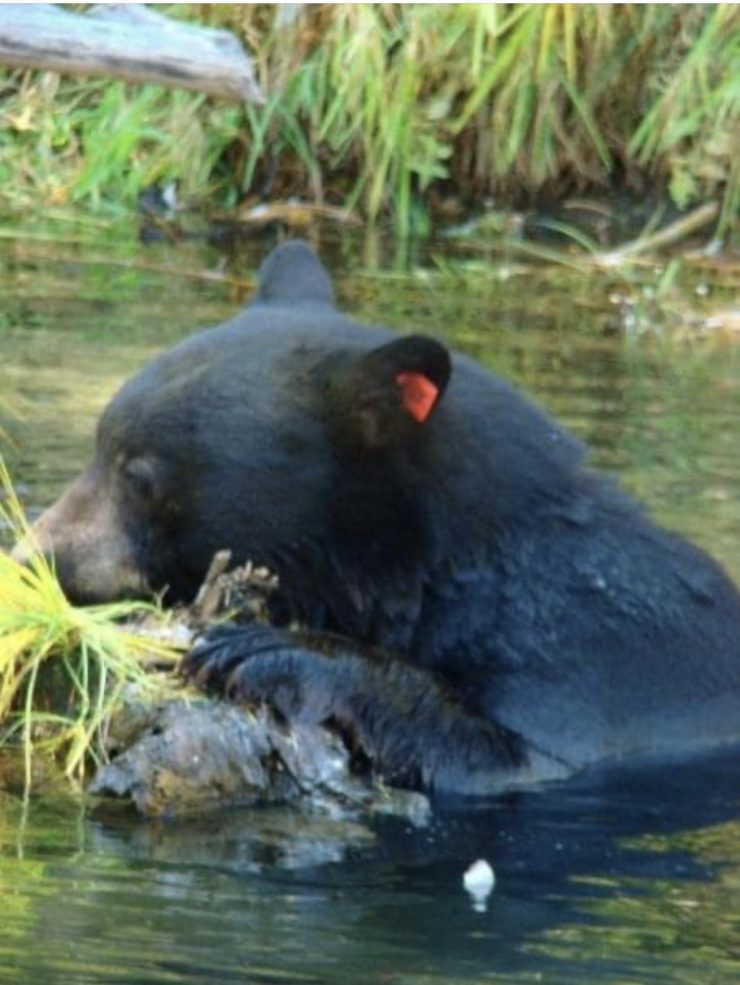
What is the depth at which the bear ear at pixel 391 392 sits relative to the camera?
627 centimetres

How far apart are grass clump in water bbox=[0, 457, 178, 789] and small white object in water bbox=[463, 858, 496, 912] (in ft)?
Answer: 2.71

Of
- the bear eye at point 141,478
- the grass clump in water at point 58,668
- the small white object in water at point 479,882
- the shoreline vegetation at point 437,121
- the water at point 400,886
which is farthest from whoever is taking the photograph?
the shoreline vegetation at point 437,121

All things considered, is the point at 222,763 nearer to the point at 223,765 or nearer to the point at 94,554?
the point at 223,765

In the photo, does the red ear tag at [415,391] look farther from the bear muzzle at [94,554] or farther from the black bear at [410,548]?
the bear muzzle at [94,554]

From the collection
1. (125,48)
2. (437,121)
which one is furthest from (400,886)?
(437,121)

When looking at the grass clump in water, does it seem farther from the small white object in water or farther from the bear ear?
the small white object in water

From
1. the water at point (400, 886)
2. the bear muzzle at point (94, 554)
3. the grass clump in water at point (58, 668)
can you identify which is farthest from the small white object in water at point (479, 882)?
the bear muzzle at point (94, 554)

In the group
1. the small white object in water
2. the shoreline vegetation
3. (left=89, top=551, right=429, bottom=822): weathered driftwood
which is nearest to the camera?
the small white object in water

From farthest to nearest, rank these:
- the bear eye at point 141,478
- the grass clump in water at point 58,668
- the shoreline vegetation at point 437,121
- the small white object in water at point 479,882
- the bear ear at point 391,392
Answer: the shoreline vegetation at point 437,121 → the bear eye at point 141,478 → the bear ear at point 391,392 → the grass clump in water at point 58,668 → the small white object in water at point 479,882

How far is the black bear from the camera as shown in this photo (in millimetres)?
6328

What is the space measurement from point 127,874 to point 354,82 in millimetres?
9328

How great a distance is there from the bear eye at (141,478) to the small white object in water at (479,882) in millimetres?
1289

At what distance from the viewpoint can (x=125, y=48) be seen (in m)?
6.21

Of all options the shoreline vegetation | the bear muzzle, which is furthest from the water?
the shoreline vegetation
